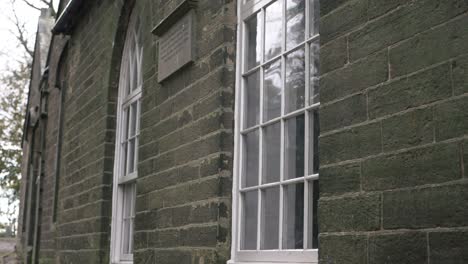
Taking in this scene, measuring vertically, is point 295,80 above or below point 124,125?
below

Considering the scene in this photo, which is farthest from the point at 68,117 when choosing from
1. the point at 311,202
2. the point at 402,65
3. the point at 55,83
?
the point at 402,65

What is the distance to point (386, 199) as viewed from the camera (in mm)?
2828

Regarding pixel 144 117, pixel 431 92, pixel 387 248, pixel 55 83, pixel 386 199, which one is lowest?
pixel 387 248

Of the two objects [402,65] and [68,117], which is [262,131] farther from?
[68,117]

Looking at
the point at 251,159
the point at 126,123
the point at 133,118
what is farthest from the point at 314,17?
the point at 126,123

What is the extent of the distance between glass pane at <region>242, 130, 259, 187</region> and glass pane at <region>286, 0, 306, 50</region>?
0.70 m

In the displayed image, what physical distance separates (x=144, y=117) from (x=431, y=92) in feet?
12.5

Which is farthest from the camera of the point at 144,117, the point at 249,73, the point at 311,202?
the point at 144,117

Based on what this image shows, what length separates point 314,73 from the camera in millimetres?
3799

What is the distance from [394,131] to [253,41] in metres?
2.03

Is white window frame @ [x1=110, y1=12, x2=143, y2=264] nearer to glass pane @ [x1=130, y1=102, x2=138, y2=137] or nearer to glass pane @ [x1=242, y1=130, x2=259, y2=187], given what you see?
glass pane @ [x1=130, y1=102, x2=138, y2=137]

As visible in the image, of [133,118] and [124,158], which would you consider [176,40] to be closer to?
[133,118]

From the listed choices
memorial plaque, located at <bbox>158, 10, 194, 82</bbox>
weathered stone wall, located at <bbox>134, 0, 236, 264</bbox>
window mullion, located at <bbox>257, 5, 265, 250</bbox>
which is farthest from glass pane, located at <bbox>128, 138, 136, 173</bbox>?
window mullion, located at <bbox>257, 5, 265, 250</bbox>

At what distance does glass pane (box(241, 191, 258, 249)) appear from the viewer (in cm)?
428
